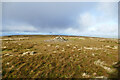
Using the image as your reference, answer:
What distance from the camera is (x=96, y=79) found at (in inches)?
204

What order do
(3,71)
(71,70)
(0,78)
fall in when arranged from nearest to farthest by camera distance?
1. (0,78)
2. (3,71)
3. (71,70)

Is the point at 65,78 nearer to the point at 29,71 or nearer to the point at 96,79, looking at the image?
the point at 96,79

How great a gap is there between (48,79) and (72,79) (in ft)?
7.05

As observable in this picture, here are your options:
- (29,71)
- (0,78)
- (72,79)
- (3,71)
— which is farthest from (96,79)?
(3,71)

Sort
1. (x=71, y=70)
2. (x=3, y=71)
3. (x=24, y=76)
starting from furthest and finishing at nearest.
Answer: (x=71, y=70) < (x=3, y=71) < (x=24, y=76)

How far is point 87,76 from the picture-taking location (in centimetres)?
562

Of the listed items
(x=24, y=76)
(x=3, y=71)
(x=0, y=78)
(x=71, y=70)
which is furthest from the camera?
(x=71, y=70)

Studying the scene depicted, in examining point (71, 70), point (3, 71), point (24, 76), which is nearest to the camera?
point (24, 76)

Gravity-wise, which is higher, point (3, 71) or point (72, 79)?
point (3, 71)

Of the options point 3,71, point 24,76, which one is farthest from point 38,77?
point 3,71

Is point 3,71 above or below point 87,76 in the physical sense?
above

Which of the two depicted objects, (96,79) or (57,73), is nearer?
(96,79)

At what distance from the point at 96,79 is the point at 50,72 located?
4.26m

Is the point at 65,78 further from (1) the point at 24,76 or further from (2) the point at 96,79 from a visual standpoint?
(1) the point at 24,76
